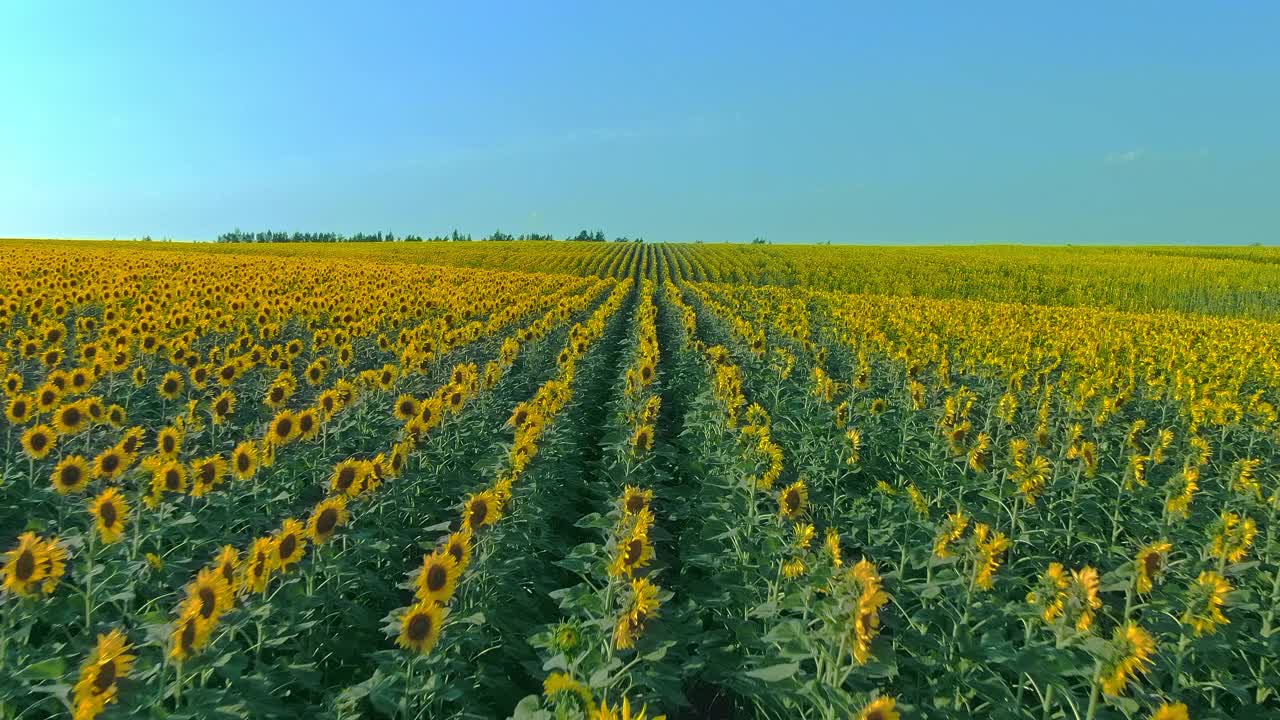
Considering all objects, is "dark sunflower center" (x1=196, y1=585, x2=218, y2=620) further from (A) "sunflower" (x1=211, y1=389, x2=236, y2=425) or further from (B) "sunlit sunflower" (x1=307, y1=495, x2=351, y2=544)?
A: (A) "sunflower" (x1=211, y1=389, x2=236, y2=425)

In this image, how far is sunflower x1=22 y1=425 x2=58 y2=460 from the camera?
18.0 feet

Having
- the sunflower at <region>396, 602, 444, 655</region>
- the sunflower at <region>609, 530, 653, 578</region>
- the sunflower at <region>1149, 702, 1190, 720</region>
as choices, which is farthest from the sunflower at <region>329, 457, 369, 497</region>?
the sunflower at <region>1149, 702, 1190, 720</region>

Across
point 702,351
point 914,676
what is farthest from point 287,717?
point 702,351

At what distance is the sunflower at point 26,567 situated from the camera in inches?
131

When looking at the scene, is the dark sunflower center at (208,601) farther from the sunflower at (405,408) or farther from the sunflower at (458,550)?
the sunflower at (405,408)

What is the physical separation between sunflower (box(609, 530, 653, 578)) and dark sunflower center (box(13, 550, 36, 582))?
268 centimetres

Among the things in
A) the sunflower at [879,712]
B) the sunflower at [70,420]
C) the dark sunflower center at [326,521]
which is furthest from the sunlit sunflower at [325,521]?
the sunflower at [70,420]

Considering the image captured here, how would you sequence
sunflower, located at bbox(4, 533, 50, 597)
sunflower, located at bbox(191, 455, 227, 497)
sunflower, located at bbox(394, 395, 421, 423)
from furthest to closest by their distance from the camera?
sunflower, located at bbox(394, 395, 421, 423)
sunflower, located at bbox(191, 455, 227, 497)
sunflower, located at bbox(4, 533, 50, 597)

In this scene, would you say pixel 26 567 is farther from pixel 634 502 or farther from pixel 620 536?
pixel 634 502

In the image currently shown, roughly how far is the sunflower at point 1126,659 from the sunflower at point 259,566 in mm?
3522

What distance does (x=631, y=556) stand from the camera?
346cm

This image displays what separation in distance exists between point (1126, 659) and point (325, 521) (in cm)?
380

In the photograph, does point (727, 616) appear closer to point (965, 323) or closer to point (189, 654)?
point (189, 654)

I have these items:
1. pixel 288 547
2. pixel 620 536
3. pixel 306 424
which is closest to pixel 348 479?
pixel 288 547
